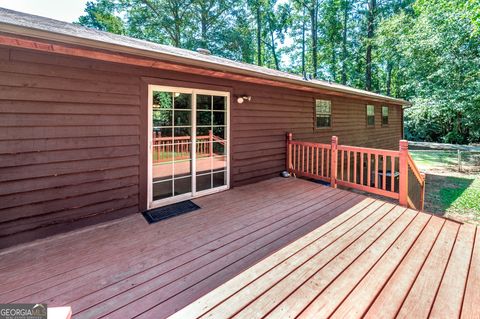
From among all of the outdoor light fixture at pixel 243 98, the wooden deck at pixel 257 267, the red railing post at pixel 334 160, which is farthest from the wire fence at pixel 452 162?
the outdoor light fixture at pixel 243 98

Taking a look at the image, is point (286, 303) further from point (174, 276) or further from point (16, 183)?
point (16, 183)

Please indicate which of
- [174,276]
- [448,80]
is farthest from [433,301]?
[448,80]

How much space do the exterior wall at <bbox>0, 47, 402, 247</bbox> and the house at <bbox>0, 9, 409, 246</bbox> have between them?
0.03ft

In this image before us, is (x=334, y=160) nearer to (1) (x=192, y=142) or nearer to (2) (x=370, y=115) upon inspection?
(1) (x=192, y=142)

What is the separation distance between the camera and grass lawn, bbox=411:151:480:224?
4852 millimetres

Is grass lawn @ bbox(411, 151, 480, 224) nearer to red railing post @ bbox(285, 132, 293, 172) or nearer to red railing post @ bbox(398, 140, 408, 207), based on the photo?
red railing post @ bbox(398, 140, 408, 207)

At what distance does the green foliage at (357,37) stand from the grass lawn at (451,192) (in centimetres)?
348

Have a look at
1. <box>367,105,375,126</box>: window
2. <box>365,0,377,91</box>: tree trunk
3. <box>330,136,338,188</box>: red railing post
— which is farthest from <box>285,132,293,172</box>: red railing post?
<box>365,0,377,91</box>: tree trunk

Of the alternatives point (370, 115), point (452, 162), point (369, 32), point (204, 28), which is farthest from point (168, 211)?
point (369, 32)

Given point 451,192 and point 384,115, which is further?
point 384,115

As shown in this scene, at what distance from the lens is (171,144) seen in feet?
12.3

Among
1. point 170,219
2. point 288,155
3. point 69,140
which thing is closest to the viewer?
point 69,140

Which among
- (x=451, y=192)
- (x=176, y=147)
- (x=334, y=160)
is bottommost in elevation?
(x=451, y=192)

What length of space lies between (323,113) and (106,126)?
5585 millimetres
